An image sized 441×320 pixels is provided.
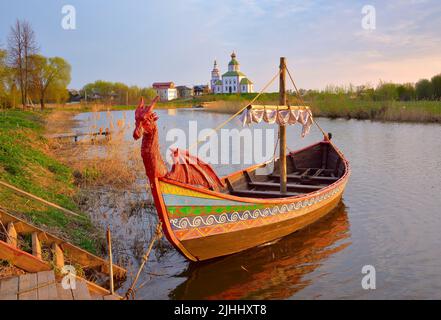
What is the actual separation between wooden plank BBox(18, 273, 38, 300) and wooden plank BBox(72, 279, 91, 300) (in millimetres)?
436

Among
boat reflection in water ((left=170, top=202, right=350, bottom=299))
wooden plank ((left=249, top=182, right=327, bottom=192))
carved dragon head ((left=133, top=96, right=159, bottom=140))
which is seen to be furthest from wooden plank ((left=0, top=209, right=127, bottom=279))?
wooden plank ((left=249, top=182, right=327, bottom=192))

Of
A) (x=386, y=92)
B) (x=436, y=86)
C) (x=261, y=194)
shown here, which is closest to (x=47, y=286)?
(x=261, y=194)

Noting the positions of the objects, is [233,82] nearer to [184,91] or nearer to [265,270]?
[184,91]

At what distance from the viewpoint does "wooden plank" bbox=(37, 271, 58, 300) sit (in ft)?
16.0

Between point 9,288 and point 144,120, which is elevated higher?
point 144,120

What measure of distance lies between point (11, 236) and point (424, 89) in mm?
47960

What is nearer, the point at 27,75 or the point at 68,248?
the point at 68,248

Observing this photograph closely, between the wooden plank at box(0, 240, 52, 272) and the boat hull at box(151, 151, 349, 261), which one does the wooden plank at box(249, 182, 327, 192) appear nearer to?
the boat hull at box(151, 151, 349, 261)

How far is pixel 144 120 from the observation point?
20.0 feet
